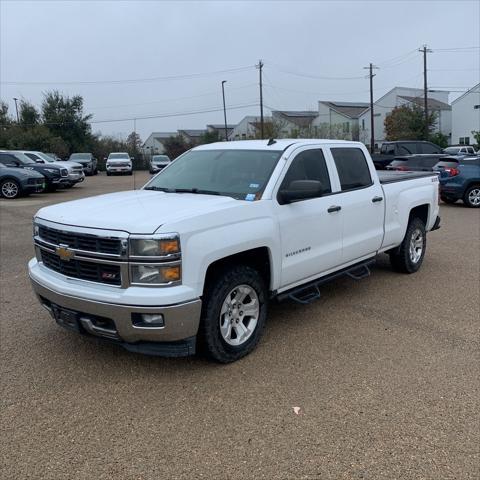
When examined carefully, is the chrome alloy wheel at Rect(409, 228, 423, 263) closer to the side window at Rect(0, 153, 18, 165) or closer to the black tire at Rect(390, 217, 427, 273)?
the black tire at Rect(390, 217, 427, 273)

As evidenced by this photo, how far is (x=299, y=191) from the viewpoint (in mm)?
4492

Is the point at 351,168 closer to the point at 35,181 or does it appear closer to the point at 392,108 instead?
the point at 35,181

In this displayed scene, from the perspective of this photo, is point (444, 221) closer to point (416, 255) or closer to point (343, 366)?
point (416, 255)

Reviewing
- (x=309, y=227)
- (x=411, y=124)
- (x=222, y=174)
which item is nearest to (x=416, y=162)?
(x=309, y=227)

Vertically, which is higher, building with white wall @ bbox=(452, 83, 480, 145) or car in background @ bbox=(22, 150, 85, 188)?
building with white wall @ bbox=(452, 83, 480, 145)

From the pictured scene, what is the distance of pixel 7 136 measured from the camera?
44344mm

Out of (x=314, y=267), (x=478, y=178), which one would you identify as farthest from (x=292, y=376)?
(x=478, y=178)

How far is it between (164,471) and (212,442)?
38cm

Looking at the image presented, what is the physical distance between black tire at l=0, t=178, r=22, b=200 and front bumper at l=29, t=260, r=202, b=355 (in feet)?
54.8

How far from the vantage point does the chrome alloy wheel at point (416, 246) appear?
7155mm

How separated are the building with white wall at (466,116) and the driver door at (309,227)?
192 feet

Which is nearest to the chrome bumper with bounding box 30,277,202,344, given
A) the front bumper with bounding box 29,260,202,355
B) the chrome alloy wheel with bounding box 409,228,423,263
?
the front bumper with bounding box 29,260,202,355

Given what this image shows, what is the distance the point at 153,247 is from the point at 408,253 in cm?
446

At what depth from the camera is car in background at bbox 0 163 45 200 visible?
19062 millimetres
